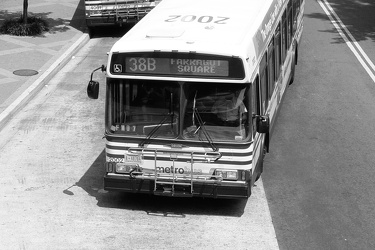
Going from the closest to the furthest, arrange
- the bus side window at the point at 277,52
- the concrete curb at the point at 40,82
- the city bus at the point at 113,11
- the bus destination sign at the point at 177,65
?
the bus destination sign at the point at 177,65, the bus side window at the point at 277,52, the concrete curb at the point at 40,82, the city bus at the point at 113,11

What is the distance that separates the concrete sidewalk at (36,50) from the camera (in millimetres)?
18375

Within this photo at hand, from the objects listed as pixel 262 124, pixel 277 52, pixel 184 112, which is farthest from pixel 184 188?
pixel 277 52

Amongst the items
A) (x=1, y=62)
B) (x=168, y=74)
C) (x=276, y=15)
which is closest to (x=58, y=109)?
(x=1, y=62)

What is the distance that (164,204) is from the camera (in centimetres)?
1273

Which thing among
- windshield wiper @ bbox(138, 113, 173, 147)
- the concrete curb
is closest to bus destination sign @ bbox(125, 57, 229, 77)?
windshield wiper @ bbox(138, 113, 173, 147)

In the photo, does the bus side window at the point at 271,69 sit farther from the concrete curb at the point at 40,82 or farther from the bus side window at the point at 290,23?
the concrete curb at the point at 40,82

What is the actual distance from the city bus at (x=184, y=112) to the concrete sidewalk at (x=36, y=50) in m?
5.33

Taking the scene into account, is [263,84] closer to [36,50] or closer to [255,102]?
[255,102]

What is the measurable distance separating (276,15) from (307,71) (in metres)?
5.66

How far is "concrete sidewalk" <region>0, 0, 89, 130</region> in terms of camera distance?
60.3 ft

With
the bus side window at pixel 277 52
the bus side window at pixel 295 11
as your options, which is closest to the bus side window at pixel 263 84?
the bus side window at pixel 277 52

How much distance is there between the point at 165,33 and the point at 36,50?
11.3m

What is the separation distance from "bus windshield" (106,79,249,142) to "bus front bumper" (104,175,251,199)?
2.31 feet

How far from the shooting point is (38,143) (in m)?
15.4
